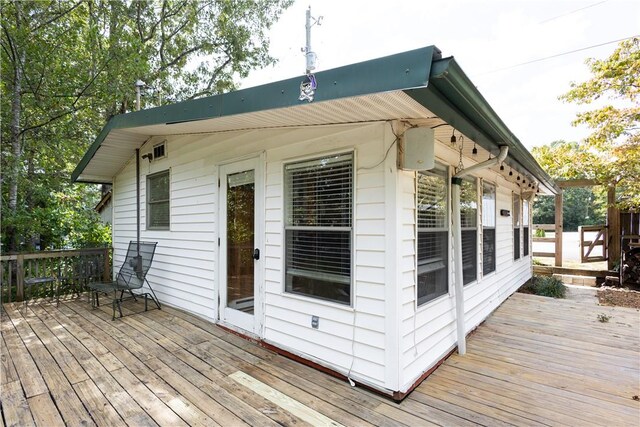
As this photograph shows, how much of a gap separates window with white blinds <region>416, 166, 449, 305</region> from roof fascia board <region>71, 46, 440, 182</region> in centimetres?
122

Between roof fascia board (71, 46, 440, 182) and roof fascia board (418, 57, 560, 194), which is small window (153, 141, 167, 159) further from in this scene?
roof fascia board (418, 57, 560, 194)

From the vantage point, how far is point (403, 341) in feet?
7.73

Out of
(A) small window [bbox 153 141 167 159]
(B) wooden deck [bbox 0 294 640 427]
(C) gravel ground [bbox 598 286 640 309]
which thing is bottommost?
(C) gravel ground [bbox 598 286 640 309]

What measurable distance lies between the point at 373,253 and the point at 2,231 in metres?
7.15

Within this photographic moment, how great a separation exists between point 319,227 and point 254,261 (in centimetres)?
97

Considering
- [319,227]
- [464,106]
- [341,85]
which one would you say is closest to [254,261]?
[319,227]

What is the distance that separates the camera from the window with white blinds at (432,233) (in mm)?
2707

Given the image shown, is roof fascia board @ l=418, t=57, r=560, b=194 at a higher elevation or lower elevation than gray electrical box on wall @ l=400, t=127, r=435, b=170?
higher

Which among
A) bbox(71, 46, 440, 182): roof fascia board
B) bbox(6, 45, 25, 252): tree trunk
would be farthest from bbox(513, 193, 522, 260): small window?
bbox(6, 45, 25, 252): tree trunk

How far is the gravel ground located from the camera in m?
5.20

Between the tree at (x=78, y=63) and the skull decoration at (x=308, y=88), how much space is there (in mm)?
6518

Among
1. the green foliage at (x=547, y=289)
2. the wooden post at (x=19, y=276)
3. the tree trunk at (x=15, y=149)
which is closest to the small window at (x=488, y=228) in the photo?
the green foliage at (x=547, y=289)

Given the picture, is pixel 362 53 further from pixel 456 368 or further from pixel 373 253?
pixel 456 368

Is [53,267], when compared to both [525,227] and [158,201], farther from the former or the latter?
[525,227]
